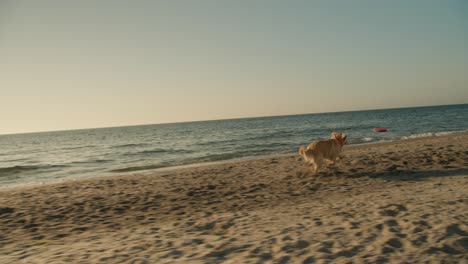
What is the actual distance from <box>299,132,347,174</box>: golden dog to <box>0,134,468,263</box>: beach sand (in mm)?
463

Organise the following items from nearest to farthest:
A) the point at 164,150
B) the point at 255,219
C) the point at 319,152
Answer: the point at 255,219 < the point at 319,152 < the point at 164,150

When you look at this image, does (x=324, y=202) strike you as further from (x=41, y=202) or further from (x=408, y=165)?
(x=41, y=202)

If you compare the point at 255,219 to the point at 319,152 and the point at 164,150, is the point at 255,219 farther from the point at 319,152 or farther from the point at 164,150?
the point at 164,150

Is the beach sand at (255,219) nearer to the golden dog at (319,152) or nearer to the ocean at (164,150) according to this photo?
the golden dog at (319,152)

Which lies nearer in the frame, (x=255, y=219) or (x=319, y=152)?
(x=255, y=219)

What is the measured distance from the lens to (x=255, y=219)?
17.4 feet

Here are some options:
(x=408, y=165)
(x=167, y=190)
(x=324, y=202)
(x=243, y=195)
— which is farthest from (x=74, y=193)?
(x=408, y=165)

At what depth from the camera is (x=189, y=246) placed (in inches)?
165

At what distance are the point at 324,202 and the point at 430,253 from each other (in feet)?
8.59

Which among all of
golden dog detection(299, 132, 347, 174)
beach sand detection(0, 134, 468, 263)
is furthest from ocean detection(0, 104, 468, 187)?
golden dog detection(299, 132, 347, 174)

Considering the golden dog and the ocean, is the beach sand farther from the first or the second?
the ocean

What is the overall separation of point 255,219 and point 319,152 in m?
4.35

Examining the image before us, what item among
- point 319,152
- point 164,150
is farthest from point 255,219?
point 164,150

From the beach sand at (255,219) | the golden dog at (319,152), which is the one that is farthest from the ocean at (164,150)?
the golden dog at (319,152)
